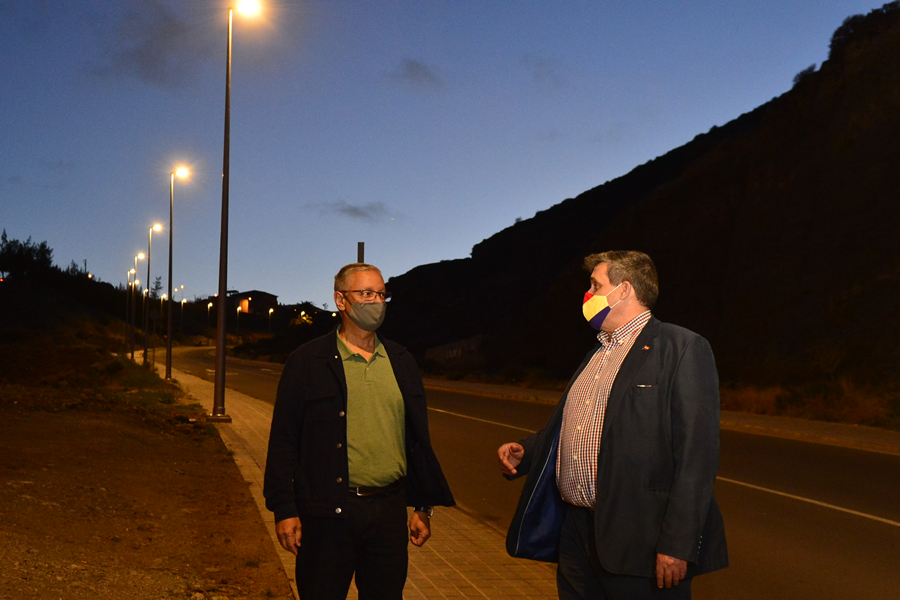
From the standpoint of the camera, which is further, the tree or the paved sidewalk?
the tree

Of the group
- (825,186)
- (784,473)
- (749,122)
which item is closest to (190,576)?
(784,473)

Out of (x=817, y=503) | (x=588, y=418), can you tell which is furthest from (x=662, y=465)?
(x=817, y=503)

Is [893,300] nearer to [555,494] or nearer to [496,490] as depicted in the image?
[496,490]

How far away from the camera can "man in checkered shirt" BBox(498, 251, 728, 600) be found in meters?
2.83

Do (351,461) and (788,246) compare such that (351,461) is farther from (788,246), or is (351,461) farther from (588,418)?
(788,246)

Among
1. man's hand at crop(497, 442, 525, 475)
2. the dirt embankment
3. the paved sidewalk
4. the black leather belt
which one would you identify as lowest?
the paved sidewalk

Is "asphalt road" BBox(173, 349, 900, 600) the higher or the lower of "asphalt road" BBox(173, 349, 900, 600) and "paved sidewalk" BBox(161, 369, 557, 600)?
the lower

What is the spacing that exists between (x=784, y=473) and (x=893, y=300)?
1773cm

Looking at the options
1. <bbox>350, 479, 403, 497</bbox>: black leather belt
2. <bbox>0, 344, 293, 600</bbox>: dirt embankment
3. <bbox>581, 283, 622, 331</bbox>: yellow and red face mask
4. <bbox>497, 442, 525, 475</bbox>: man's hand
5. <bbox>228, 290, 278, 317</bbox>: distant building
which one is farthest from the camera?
<bbox>228, 290, 278, 317</bbox>: distant building

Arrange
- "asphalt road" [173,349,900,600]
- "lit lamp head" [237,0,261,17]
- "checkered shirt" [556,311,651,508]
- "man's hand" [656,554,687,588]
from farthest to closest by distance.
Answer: "lit lamp head" [237,0,261,17]
"asphalt road" [173,349,900,600]
"checkered shirt" [556,311,651,508]
"man's hand" [656,554,687,588]

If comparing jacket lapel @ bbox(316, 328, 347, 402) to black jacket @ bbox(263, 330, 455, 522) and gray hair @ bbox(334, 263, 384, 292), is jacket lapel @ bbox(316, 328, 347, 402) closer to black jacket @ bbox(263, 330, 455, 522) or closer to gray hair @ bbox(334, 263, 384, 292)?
black jacket @ bbox(263, 330, 455, 522)

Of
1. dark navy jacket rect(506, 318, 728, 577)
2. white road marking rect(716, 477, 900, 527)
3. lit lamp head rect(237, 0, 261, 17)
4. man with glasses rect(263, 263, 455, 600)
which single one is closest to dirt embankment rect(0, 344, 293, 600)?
man with glasses rect(263, 263, 455, 600)

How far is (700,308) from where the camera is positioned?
37.0 metres

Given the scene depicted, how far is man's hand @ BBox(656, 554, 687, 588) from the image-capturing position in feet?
9.20
